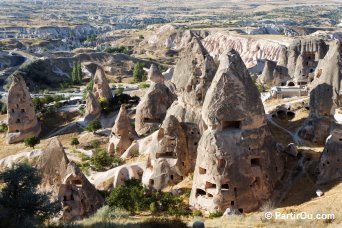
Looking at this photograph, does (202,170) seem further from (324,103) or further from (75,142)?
(75,142)

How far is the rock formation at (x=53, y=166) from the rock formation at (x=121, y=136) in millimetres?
9523

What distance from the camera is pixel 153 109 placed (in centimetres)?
3719

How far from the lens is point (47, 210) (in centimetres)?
1489

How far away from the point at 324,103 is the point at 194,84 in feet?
28.4

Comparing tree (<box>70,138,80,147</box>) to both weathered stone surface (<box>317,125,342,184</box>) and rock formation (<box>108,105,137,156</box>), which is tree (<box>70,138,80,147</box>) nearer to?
rock formation (<box>108,105,137,156</box>)

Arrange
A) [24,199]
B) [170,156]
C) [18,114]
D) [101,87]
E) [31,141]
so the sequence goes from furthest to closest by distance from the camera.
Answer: [101,87] → [18,114] → [31,141] → [170,156] → [24,199]

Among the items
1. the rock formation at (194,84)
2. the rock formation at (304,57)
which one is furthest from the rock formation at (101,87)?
the rock formation at (194,84)

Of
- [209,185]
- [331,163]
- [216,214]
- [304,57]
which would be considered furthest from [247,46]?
[216,214]

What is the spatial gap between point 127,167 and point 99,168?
337cm

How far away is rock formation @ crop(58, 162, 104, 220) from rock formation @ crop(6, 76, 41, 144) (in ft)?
78.9

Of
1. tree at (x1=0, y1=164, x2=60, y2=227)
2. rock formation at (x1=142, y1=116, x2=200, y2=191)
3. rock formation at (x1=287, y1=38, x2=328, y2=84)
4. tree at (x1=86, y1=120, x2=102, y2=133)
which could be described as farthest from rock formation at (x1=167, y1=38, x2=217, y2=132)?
rock formation at (x1=287, y1=38, x2=328, y2=84)

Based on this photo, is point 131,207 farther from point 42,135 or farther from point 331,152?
point 42,135

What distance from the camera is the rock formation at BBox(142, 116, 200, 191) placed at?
25062 millimetres

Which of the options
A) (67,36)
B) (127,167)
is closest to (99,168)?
(127,167)
